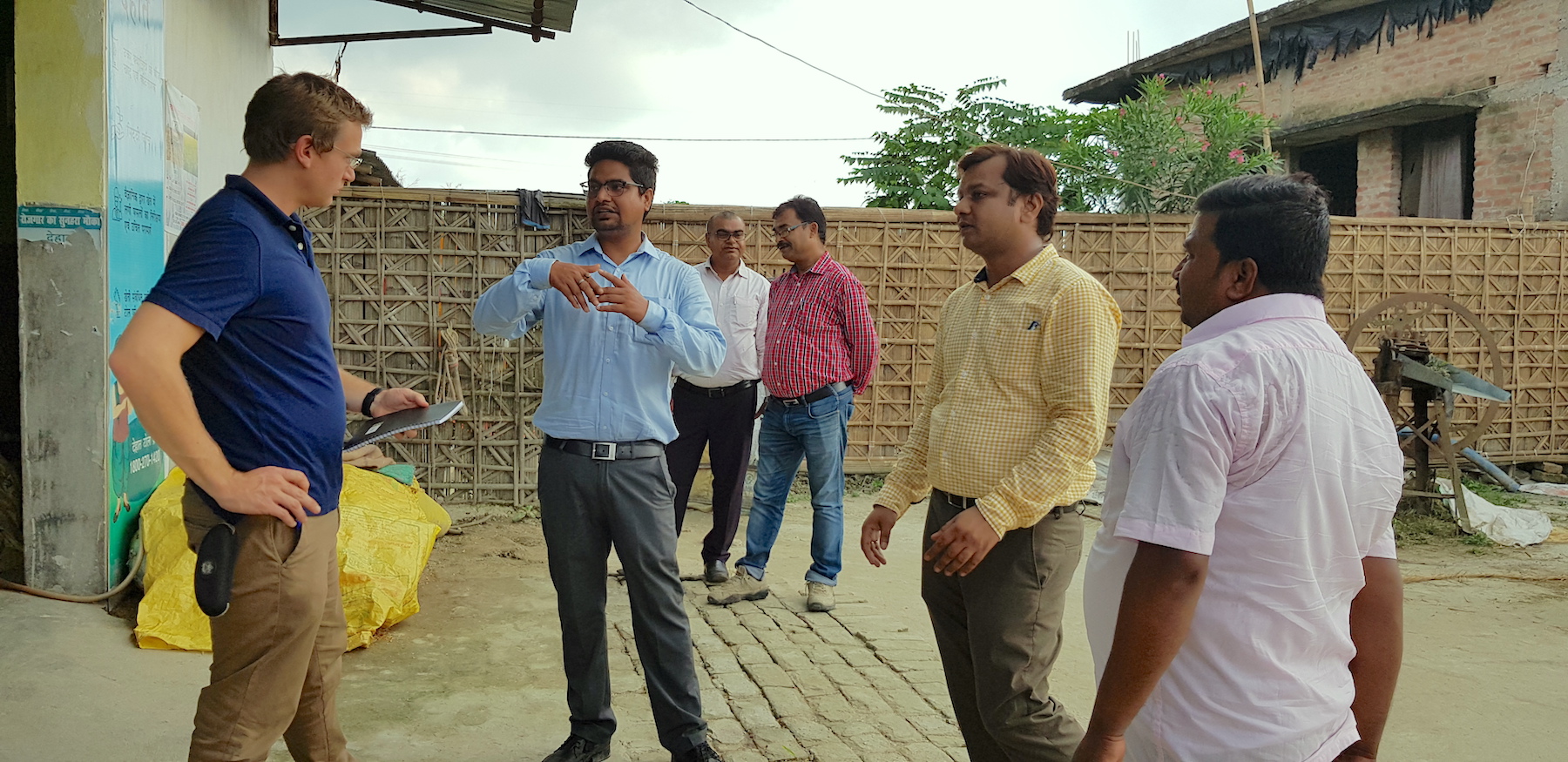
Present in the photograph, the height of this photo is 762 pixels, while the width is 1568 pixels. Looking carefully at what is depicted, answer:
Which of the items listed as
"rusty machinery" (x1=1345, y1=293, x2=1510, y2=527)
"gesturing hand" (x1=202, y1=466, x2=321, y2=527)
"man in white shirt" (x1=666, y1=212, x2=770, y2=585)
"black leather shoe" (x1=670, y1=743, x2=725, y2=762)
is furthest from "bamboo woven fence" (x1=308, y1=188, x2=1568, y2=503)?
"gesturing hand" (x1=202, y1=466, x2=321, y2=527)

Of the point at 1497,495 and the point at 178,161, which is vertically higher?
the point at 178,161

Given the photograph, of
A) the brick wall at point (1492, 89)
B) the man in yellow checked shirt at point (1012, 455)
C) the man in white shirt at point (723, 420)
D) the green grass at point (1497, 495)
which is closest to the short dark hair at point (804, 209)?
the man in white shirt at point (723, 420)

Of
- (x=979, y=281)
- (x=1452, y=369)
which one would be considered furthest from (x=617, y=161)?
(x=1452, y=369)

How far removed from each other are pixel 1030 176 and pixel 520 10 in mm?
5947

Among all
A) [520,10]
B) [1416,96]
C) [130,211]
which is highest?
[1416,96]

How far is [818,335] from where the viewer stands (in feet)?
18.1

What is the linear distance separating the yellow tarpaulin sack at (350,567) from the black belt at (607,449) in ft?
5.00

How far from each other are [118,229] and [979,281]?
3.70 meters

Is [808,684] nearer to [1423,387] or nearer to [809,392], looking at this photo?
[809,392]

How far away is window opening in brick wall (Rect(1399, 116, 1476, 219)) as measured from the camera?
42.2ft

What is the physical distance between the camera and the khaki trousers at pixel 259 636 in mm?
2195

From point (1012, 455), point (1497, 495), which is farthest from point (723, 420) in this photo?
point (1497, 495)

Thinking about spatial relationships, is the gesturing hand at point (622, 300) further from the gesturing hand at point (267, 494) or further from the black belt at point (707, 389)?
the black belt at point (707, 389)

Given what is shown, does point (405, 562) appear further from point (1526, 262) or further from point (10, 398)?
point (1526, 262)
